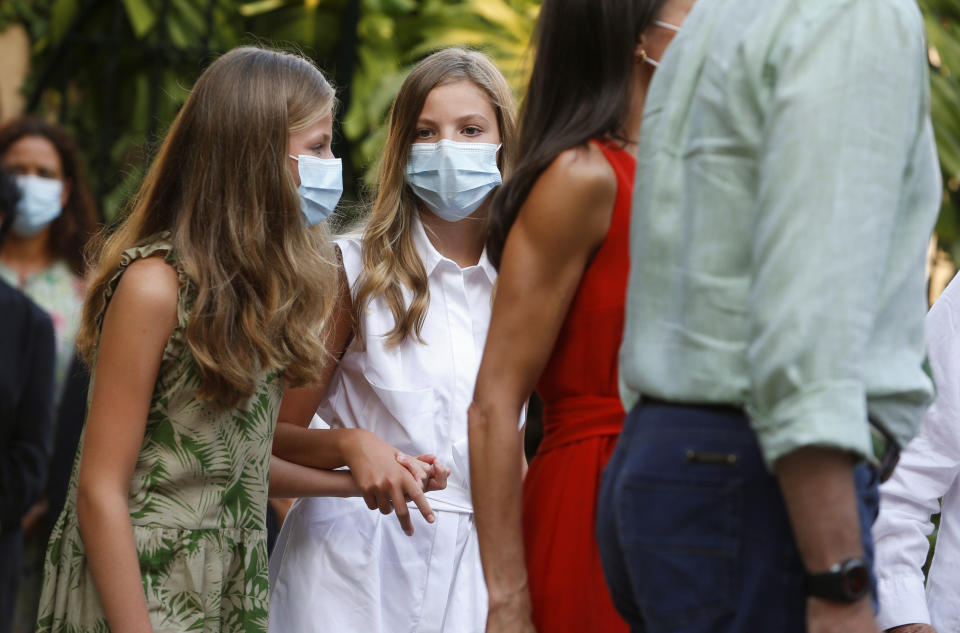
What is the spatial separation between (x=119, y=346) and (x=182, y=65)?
4840 mm

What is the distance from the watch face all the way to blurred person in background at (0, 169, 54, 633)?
3230 mm

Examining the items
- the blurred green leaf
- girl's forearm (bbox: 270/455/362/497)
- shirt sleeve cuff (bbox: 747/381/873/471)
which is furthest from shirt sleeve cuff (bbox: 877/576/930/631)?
the blurred green leaf

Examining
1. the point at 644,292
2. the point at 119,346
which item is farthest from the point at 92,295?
the point at 644,292

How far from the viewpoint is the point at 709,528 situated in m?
1.56

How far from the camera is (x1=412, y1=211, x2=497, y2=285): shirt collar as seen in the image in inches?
124

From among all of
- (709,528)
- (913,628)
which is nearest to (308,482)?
(913,628)

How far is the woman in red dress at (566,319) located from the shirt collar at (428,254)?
109 cm

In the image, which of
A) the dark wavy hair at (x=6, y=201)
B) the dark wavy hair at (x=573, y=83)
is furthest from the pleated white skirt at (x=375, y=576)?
the dark wavy hair at (x=6, y=201)

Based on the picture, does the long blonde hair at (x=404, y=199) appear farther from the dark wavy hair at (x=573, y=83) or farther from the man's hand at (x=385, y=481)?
the dark wavy hair at (x=573, y=83)

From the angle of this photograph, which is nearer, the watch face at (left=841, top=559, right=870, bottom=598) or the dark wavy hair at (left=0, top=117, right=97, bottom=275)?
the watch face at (left=841, top=559, right=870, bottom=598)

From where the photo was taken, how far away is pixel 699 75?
1.65 meters

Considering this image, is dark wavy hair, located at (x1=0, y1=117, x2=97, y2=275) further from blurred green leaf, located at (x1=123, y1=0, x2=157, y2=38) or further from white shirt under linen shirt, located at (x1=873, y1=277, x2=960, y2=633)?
white shirt under linen shirt, located at (x1=873, y1=277, x2=960, y2=633)

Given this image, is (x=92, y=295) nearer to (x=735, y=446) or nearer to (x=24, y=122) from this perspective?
(x=735, y=446)

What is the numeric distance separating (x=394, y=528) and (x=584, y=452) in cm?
106
